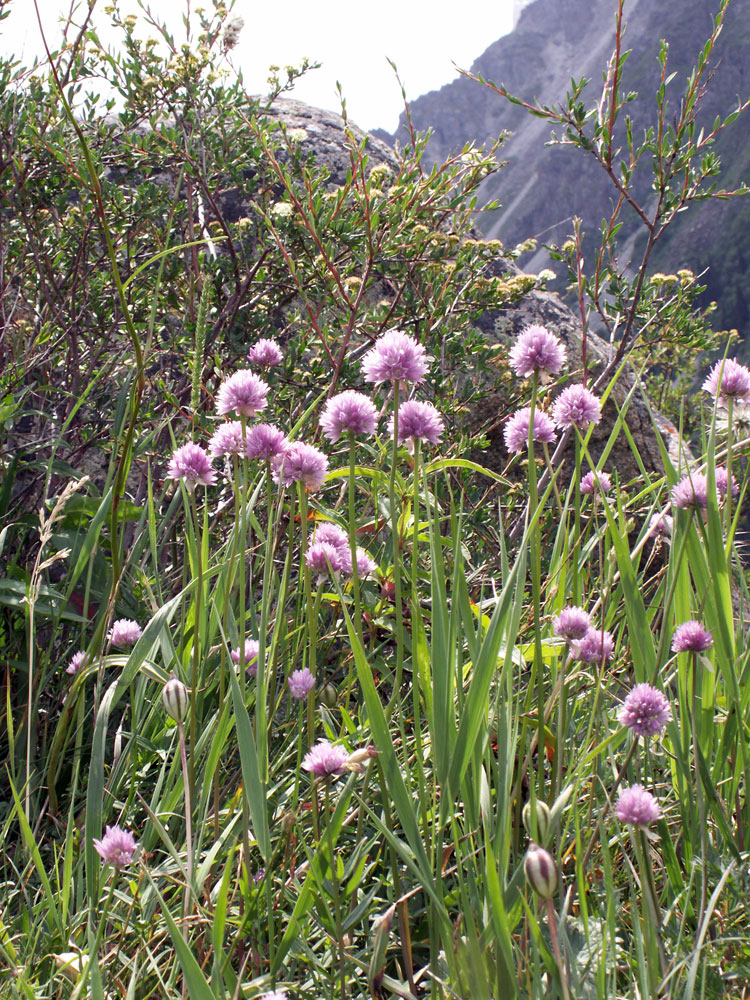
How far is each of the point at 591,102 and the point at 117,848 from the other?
36566 millimetres

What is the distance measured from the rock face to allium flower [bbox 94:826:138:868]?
35.6 m

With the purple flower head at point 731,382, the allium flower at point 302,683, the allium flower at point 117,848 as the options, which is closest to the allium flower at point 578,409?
the purple flower head at point 731,382

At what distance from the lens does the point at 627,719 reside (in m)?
0.93

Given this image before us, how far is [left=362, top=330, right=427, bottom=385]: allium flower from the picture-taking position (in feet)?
3.52

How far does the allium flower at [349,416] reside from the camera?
109cm

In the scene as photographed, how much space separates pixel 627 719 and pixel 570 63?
107 meters

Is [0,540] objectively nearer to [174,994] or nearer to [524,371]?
[174,994]

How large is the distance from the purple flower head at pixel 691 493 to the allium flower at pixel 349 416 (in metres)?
0.45

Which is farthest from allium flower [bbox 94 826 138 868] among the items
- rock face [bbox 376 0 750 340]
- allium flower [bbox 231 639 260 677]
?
rock face [bbox 376 0 750 340]

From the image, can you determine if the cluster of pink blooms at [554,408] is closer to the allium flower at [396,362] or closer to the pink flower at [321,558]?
the allium flower at [396,362]

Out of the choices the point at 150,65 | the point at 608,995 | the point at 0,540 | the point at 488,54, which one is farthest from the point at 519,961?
the point at 488,54

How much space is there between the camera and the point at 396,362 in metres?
1.08

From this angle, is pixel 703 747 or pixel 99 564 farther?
pixel 99 564

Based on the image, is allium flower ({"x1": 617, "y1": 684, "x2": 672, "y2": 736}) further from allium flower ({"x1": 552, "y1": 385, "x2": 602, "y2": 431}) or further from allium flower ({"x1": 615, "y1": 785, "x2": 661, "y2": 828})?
allium flower ({"x1": 552, "y1": 385, "x2": 602, "y2": 431})
